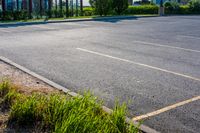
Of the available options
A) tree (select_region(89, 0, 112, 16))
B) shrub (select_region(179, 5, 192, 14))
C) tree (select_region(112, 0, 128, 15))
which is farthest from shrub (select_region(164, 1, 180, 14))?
tree (select_region(89, 0, 112, 16))

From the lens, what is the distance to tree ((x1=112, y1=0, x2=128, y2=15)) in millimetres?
34500

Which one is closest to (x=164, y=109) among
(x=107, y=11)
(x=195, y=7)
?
(x=107, y=11)

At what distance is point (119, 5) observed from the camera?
34781 mm

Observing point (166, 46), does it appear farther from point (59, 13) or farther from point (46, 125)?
point (59, 13)

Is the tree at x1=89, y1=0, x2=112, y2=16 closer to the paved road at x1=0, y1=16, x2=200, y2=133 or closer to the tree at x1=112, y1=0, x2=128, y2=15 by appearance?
the tree at x1=112, y1=0, x2=128, y2=15

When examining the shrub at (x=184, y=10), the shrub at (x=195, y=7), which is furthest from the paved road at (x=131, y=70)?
the shrub at (x=195, y=7)

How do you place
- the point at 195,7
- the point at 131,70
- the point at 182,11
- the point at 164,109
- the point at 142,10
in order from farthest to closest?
→ the point at 195,7, the point at 182,11, the point at 142,10, the point at 131,70, the point at 164,109

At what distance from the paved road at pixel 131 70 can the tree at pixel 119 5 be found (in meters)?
21.4

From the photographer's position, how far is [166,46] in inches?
503

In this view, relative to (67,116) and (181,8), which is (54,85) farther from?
(181,8)

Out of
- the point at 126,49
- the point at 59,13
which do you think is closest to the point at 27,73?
the point at 126,49

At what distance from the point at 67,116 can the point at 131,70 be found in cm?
441

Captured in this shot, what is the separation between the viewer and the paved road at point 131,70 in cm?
564

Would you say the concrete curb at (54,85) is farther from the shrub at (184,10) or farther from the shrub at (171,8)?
the shrub at (184,10)
